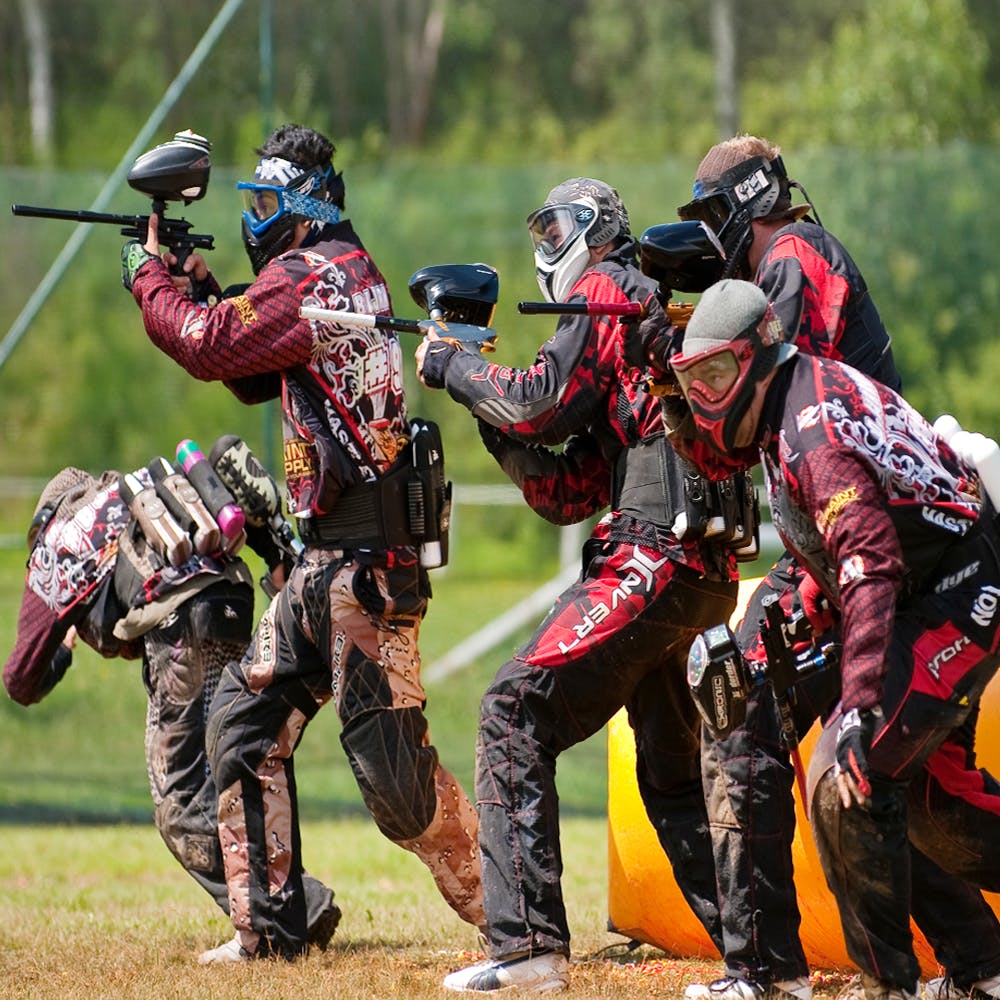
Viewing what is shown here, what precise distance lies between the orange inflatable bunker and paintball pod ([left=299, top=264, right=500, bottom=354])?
4.10ft

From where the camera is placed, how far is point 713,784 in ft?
15.9

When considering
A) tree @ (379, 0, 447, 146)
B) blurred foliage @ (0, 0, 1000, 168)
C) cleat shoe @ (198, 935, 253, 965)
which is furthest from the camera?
blurred foliage @ (0, 0, 1000, 168)

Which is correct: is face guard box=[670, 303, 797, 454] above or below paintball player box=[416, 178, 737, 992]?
above

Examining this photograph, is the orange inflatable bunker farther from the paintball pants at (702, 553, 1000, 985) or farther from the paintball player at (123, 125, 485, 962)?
the paintball player at (123, 125, 485, 962)

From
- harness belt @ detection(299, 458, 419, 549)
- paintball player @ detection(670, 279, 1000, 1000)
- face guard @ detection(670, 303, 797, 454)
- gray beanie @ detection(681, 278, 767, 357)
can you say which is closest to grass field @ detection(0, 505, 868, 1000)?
paintball player @ detection(670, 279, 1000, 1000)

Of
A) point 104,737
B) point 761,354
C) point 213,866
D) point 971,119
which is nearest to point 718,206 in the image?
point 761,354

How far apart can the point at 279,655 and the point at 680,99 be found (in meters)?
16.2

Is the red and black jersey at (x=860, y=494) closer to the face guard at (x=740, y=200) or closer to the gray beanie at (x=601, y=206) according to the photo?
the face guard at (x=740, y=200)

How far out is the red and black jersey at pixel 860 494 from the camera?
4008 mm

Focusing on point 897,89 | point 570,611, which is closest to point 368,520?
point 570,611

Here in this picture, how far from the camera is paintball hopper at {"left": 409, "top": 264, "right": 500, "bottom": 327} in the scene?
17.3 feet

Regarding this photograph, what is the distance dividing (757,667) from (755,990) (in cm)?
83

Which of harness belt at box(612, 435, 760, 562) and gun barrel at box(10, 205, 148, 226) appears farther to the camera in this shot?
gun barrel at box(10, 205, 148, 226)

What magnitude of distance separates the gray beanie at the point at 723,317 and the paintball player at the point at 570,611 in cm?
45
